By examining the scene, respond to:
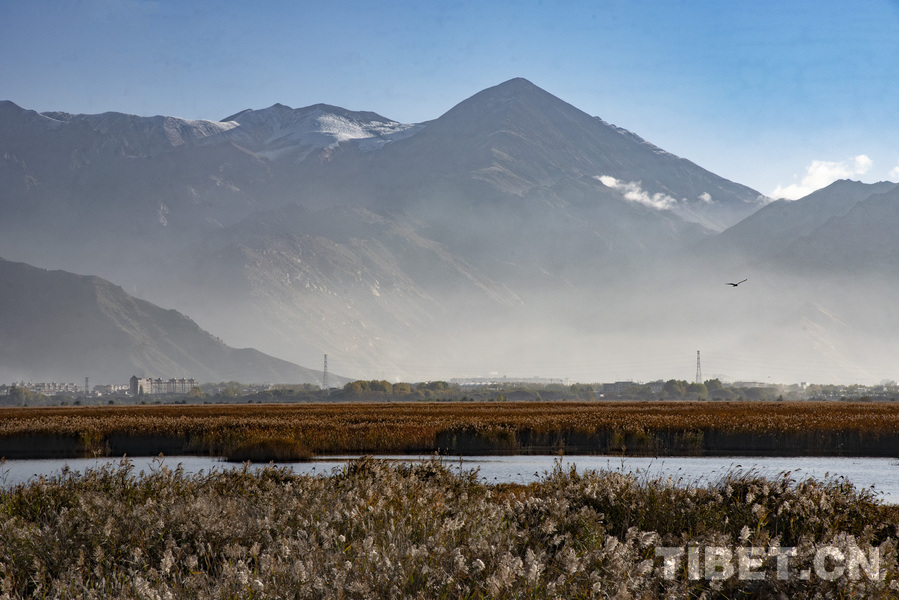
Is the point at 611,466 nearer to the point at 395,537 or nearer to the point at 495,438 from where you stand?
the point at 495,438

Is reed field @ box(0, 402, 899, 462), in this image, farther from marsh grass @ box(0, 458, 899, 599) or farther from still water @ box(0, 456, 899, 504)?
marsh grass @ box(0, 458, 899, 599)

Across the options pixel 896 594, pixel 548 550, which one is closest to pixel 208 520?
pixel 548 550

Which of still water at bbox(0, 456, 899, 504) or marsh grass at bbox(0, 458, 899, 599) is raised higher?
marsh grass at bbox(0, 458, 899, 599)

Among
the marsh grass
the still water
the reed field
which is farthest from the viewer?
the reed field

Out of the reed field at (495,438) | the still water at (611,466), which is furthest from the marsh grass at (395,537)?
the reed field at (495,438)

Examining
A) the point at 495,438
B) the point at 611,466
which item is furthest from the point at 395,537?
the point at 495,438

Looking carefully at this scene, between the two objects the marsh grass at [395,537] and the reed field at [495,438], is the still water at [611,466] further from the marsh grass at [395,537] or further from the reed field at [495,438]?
the marsh grass at [395,537]

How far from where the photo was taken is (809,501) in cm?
1409

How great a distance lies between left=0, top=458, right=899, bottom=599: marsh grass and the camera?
916 centimetres

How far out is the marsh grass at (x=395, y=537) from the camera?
9164 mm

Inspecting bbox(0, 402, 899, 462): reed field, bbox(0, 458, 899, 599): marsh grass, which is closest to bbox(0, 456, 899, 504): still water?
bbox(0, 402, 899, 462): reed field

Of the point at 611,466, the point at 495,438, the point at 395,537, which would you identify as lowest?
the point at 495,438

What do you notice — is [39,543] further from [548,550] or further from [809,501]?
[809,501]

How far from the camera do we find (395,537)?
11.1 m
